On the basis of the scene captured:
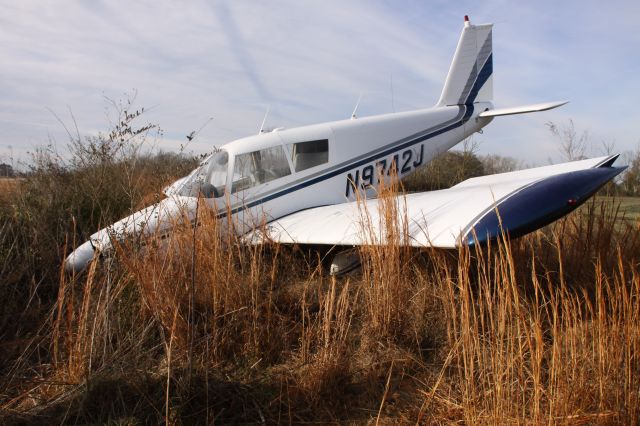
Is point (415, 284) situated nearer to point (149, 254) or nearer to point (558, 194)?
point (558, 194)

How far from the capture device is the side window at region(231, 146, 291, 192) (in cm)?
543

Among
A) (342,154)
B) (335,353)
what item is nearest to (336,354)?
(335,353)

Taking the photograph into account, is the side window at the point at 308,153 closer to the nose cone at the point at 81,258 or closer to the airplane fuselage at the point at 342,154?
the airplane fuselage at the point at 342,154

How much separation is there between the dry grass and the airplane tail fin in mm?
6202

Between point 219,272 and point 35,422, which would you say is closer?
point 35,422

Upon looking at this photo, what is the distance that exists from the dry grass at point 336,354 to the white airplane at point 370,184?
14.2 inches

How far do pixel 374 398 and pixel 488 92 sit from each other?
340 inches

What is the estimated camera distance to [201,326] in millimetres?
2975

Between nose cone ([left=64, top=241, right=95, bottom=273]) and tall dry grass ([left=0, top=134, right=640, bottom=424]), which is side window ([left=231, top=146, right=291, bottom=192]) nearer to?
nose cone ([left=64, top=241, right=95, bottom=273])

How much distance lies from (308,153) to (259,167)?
86 centimetres

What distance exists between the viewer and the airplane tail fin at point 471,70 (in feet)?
29.5

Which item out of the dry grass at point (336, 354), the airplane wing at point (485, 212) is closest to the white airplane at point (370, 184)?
the airplane wing at point (485, 212)

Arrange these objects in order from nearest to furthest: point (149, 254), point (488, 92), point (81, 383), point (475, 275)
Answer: point (81, 383) → point (149, 254) → point (475, 275) → point (488, 92)

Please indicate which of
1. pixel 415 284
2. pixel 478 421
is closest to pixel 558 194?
pixel 415 284
